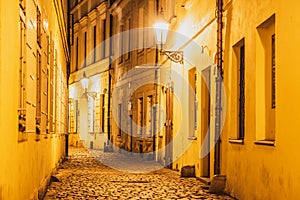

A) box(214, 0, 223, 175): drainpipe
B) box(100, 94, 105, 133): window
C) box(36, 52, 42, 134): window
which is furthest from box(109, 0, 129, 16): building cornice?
box(36, 52, 42, 134): window

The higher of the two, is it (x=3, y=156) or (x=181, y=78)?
(x=181, y=78)

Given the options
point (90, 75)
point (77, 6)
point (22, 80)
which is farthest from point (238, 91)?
point (77, 6)

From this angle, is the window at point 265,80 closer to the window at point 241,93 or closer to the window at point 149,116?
the window at point 241,93

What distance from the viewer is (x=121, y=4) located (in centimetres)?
2919

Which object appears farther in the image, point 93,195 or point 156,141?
point 156,141

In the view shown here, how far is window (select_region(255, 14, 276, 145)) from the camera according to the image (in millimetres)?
9000

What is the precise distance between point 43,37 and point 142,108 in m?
15.9

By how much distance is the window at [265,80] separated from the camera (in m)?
9.00

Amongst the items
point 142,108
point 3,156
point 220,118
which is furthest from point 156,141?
point 3,156

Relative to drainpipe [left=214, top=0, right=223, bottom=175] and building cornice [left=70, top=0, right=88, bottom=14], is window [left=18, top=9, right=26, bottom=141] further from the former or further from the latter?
building cornice [left=70, top=0, right=88, bottom=14]

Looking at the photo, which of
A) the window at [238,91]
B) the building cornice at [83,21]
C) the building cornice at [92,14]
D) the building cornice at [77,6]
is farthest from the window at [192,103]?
the building cornice at [77,6]

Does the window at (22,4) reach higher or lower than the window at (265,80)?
higher

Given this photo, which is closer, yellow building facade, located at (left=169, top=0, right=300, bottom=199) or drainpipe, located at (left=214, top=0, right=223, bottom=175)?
yellow building facade, located at (left=169, top=0, right=300, bottom=199)

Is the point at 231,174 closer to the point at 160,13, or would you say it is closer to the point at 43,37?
the point at 43,37
